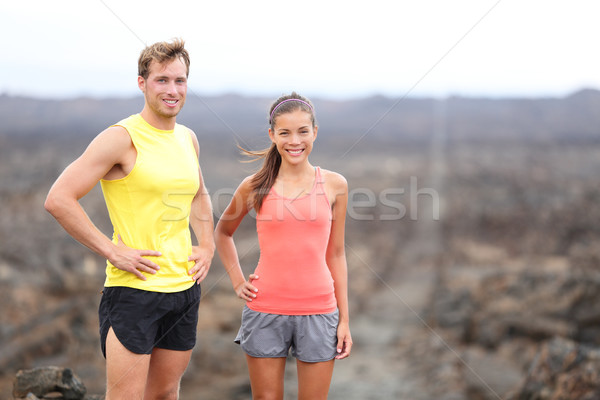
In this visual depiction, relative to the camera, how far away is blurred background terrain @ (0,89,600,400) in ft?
31.2

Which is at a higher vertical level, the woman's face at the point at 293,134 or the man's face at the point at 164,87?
the man's face at the point at 164,87

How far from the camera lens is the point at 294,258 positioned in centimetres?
272

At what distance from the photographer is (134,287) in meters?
2.46

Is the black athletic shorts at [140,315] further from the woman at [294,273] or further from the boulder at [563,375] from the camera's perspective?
the boulder at [563,375]

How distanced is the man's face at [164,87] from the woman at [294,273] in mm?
519

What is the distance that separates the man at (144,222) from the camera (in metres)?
2.38

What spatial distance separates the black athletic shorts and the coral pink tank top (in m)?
0.37

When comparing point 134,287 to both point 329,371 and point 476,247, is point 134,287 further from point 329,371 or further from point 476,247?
point 476,247

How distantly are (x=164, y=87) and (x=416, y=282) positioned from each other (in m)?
15.3

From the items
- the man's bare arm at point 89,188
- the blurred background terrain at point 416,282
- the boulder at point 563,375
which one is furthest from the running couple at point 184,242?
the boulder at point 563,375

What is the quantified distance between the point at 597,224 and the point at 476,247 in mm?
4536

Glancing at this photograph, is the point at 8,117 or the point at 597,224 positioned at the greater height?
the point at 8,117

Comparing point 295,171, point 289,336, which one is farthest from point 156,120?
point 289,336

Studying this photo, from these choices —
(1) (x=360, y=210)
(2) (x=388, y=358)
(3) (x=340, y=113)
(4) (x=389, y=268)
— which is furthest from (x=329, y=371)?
(3) (x=340, y=113)
